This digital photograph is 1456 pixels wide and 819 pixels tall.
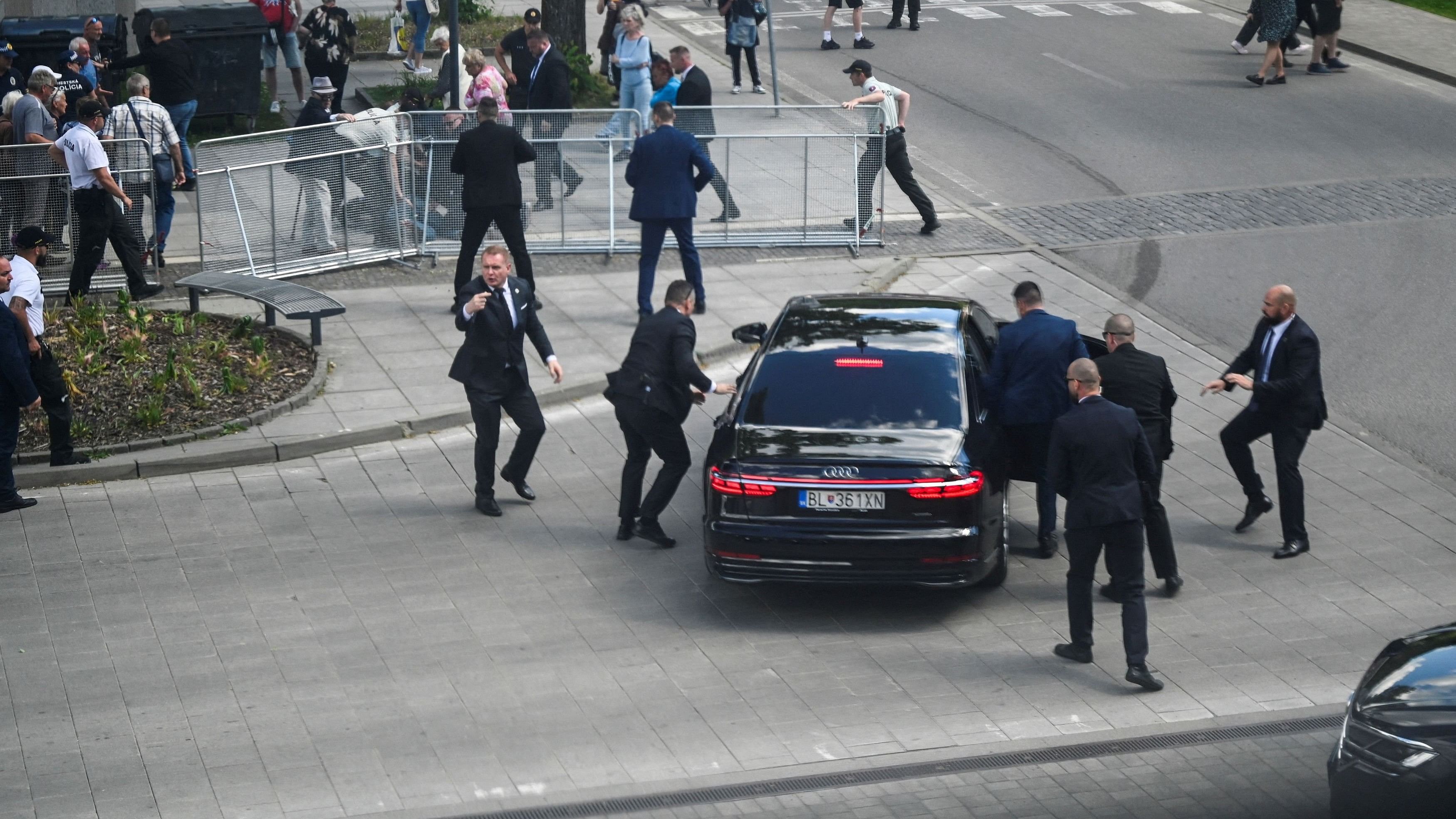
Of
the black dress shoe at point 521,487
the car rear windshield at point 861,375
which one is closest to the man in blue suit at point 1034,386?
the car rear windshield at point 861,375

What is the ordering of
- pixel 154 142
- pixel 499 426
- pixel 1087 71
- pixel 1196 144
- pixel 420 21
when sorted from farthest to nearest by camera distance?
pixel 420 21
pixel 1087 71
pixel 1196 144
pixel 154 142
pixel 499 426

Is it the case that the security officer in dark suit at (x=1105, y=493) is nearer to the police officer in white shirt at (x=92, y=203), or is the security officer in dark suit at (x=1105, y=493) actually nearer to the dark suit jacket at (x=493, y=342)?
the dark suit jacket at (x=493, y=342)

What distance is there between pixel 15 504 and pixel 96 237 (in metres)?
4.25

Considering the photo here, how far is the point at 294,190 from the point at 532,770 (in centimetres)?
949

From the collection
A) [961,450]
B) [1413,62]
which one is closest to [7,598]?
[961,450]

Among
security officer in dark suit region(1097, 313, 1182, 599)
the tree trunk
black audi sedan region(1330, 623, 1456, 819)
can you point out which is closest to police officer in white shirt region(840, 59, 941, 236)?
security officer in dark suit region(1097, 313, 1182, 599)

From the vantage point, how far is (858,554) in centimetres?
904

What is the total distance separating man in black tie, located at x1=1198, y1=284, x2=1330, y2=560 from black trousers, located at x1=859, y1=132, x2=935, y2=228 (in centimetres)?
666

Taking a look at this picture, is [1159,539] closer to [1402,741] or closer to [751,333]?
[751,333]

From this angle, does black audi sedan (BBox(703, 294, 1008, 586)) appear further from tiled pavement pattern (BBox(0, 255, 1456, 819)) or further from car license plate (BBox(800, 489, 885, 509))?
tiled pavement pattern (BBox(0, 255, 1456, 819))

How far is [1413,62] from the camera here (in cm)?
2516

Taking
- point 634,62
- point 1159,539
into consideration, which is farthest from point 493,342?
point 634,62

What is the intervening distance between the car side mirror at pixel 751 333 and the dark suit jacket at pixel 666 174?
2984 mm

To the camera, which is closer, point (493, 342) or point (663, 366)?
point (663, 366)
